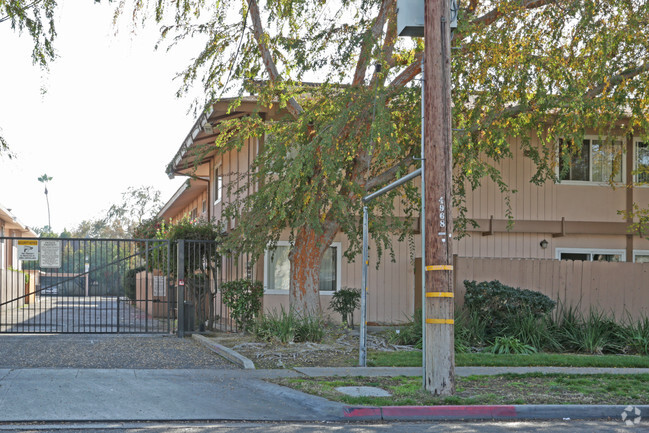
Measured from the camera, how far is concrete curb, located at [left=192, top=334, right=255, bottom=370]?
1187 centimetres

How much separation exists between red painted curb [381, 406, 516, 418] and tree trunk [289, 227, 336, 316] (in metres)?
6.37

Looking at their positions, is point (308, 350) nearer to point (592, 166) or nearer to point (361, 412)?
point (361, 412)

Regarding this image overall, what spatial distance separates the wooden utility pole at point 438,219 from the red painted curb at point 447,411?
0.55 meters

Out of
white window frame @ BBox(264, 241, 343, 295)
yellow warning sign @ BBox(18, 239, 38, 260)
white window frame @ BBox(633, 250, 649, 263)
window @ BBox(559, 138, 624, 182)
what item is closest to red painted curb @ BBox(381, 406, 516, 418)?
white window frame @ BBox(264, 241, 343, 295)

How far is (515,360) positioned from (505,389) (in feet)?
9.00

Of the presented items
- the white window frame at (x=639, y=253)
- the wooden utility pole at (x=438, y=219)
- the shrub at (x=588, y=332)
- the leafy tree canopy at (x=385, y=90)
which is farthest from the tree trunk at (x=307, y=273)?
the white window frame at (x=639, y=253)

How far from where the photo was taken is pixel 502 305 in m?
14.7

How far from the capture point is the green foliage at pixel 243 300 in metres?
16.6

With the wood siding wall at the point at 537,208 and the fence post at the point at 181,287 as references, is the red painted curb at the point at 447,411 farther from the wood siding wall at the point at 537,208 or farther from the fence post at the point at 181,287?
the wood siding wall at the point at 537,208

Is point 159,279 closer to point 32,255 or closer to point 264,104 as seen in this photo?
point 32,255

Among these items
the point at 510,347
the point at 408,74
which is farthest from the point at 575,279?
the point at 408,74

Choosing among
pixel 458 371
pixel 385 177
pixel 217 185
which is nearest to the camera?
pixel 458 371

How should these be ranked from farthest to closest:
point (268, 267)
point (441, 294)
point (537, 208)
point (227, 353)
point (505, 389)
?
point (537, 208) → point (268, 267) → point (227, 353) → point (505, 389) → point (441, 294)

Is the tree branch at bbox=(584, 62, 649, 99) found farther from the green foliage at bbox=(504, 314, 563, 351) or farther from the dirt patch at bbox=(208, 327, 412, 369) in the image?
the dirt patch at bbox=(208, 327, 412, 369)
